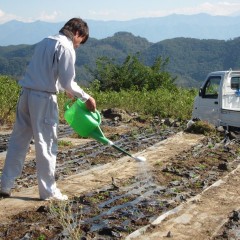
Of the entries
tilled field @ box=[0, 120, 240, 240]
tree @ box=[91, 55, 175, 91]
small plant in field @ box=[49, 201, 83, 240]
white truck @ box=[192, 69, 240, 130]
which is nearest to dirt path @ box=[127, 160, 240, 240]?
tilled field @ box=[0, 120, 240, 240]

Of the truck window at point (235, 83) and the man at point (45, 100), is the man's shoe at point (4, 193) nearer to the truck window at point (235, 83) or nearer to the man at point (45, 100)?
the man at point (45, 100)

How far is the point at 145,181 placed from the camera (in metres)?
5.77

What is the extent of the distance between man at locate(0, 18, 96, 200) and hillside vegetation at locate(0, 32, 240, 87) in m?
87.1

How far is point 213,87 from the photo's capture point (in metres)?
11.2

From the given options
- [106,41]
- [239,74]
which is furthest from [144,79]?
[106,41]

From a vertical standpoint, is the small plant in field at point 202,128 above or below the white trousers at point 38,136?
below

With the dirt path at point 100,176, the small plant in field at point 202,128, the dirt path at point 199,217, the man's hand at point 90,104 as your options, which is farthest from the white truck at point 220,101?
the man's hand at point 90,104

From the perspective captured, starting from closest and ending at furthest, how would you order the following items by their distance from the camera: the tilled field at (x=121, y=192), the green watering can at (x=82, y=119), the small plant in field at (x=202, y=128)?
the tilled field at (x=121, y=192), the green watering can at (x=82, y=119), the small plant in field at (x=202, y=128)

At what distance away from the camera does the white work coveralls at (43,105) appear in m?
4.46

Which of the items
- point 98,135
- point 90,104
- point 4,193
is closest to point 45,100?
point 90,104

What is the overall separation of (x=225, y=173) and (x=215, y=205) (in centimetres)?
156

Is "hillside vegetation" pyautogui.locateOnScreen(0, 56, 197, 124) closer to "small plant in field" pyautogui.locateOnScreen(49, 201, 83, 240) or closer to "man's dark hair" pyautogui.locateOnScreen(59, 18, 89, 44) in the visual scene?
"man's dark hair" pyautogui.locateOnScreen(59, 18, 89, 44)

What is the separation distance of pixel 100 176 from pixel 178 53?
116m

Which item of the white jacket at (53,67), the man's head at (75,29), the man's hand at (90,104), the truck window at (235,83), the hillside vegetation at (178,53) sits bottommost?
the hillside vegetation at (178,53)
